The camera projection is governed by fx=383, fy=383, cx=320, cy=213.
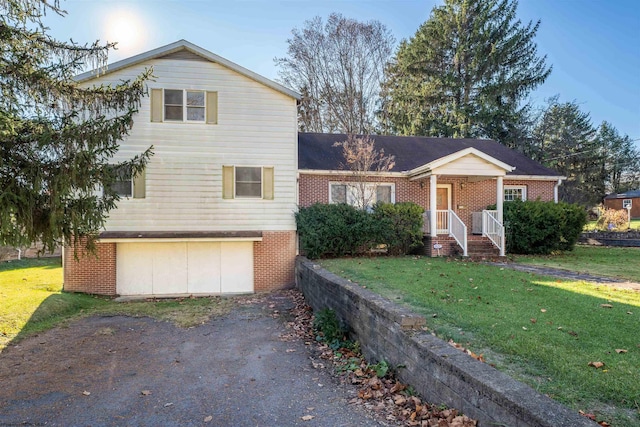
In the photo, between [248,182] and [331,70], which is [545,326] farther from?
[331,70]

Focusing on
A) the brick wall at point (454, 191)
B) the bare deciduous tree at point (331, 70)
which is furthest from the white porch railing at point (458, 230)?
the bare deciduous tree at point (331, 70)

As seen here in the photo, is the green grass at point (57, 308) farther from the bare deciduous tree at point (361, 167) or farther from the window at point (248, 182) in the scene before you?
the bare deciduous tree at point (361, 167)

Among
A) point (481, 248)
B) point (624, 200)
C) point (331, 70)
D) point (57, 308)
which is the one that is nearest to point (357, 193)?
point (481, 248)

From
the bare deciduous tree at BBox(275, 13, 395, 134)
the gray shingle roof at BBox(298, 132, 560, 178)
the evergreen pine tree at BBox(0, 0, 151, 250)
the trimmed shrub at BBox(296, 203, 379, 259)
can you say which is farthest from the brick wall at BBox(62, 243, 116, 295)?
the bare deciduous tree at BBox(275, 13, 395, 134)

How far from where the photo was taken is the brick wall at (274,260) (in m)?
12.2

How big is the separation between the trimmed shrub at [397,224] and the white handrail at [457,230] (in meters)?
1.23

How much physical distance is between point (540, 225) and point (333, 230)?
302 inches

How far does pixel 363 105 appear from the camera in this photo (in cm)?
2712

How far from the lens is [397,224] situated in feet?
42.3

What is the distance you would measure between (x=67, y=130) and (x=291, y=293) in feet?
23.7

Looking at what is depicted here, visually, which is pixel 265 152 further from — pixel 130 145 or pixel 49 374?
pixel 49 374

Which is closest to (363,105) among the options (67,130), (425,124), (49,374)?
(425,124)

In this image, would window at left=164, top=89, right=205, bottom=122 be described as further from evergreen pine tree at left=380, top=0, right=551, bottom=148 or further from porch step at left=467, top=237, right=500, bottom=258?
evergreen pine tree at left=380, top=0, right=551, bottom=148

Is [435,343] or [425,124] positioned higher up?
[425,124]
